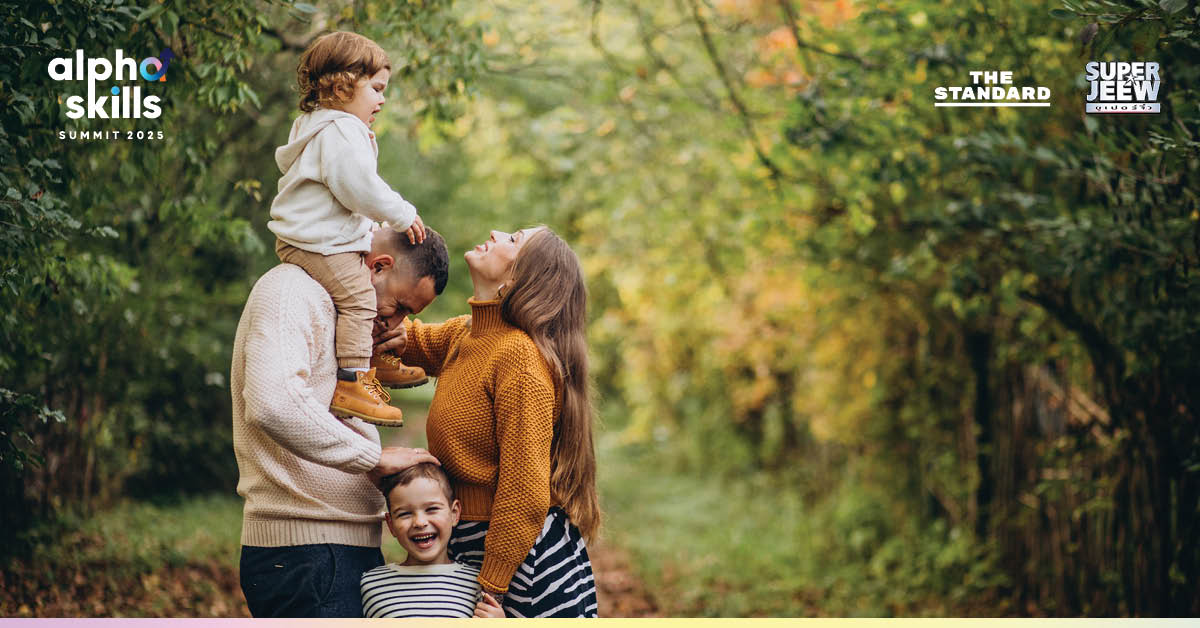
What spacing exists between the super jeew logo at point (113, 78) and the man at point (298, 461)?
145 cm

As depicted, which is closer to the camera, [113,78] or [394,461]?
[394,461]

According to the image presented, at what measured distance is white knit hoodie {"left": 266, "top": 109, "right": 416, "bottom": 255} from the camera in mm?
2654

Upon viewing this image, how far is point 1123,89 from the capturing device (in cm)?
430

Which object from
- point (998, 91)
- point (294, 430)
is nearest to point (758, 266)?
point (998, 91)

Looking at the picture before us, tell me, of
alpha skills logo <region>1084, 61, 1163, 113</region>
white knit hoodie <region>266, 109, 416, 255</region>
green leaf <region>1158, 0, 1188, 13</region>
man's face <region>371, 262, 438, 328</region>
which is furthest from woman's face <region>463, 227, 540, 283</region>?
alpha skills logo <region>1084, 61, 1163, 113</region>

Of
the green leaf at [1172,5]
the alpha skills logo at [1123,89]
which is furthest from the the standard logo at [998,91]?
the green leaf at [1172,5]

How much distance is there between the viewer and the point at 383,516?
275 cm

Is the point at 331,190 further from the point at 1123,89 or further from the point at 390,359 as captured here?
the point at 1123,89

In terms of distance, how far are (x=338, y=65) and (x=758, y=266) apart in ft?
22.5

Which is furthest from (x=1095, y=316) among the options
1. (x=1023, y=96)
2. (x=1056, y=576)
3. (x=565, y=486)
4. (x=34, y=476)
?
(x=34, y=476)

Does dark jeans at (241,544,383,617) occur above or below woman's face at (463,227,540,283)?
below

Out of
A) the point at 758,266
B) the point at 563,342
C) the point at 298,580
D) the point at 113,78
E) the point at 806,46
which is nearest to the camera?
the point at 298,580

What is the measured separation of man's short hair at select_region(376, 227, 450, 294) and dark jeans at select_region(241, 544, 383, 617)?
2.52 feet

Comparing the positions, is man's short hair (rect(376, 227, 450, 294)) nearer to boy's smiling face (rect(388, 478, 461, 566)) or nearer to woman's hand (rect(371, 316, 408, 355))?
woman's hand (rect(371, 316, 408, 355))
